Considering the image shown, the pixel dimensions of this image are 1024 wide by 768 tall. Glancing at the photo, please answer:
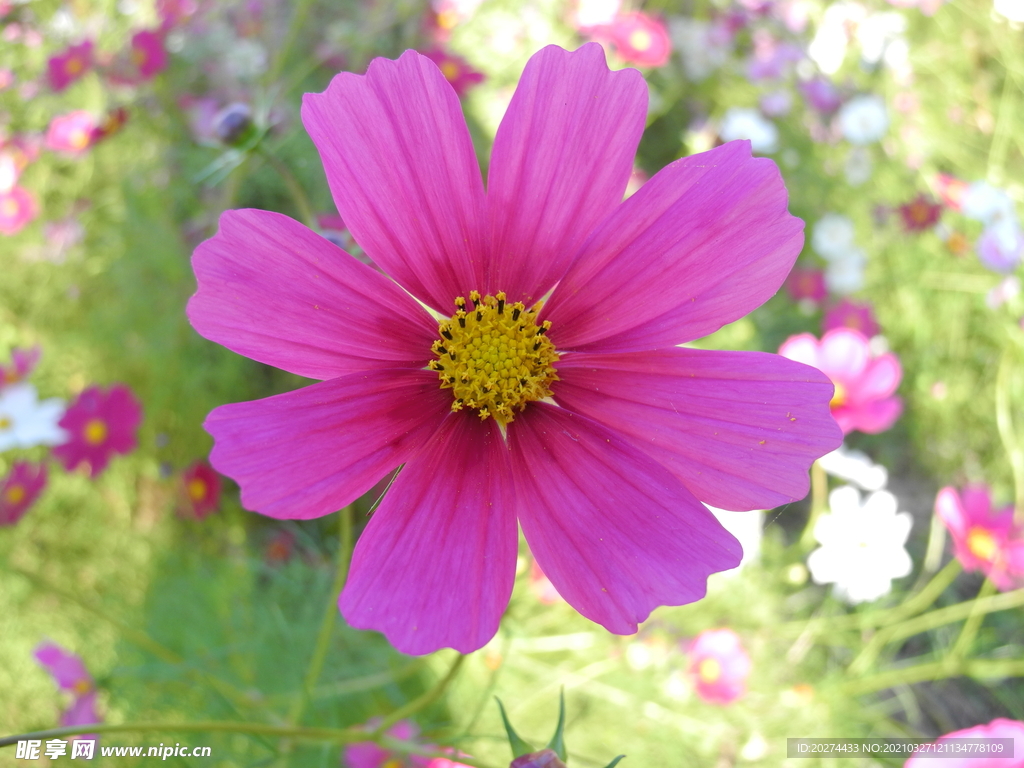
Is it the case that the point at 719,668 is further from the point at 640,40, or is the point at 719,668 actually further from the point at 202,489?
the point at 640,40

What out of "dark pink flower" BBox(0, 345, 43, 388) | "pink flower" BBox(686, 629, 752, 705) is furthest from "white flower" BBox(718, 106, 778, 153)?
"dark pink flower" BBox(0, 345, 43, 388)

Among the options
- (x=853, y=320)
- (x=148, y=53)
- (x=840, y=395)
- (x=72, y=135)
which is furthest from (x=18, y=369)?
(x=853, y=320)

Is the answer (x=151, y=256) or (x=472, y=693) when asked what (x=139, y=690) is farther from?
(x=151, y=256)

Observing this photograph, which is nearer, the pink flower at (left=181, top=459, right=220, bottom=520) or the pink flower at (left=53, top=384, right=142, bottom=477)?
the pink flower at (left=53, top=384, right=142, bottom=477)

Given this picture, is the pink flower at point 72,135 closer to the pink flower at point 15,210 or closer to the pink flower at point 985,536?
the pink flower at point 15,210

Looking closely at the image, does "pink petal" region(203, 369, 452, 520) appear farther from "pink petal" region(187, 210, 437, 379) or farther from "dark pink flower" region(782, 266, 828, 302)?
"dark pink flower" region(782, 266, 828, 302)

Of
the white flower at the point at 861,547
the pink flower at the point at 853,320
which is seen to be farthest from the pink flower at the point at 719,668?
the pink flower at the point at 853,320
